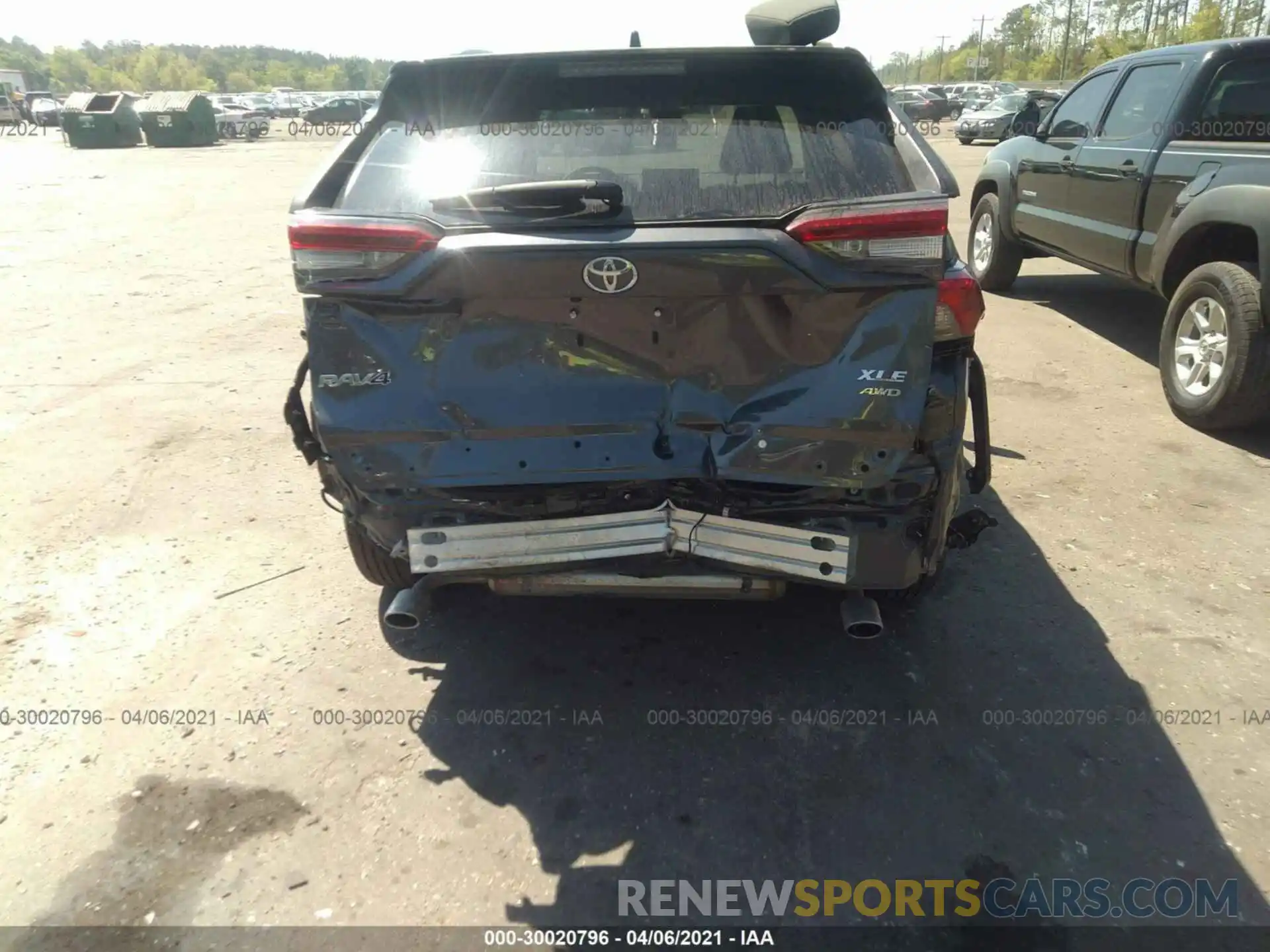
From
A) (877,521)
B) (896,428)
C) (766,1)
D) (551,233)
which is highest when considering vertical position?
(766,1)

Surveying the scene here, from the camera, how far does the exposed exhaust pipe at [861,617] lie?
271cm

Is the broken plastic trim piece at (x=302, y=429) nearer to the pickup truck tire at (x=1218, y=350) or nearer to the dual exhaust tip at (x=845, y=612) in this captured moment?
the dual exhaust tip at (x=845, y=612)

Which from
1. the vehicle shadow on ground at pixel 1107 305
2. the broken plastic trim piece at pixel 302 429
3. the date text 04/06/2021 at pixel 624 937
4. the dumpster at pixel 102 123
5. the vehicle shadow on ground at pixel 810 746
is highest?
the dumpster at pixel 102 123

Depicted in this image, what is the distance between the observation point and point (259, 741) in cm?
286

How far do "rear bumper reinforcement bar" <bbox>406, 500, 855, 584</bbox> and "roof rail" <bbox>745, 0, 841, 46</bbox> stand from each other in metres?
1.93

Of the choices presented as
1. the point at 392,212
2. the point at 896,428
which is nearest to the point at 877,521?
the point at 896,428

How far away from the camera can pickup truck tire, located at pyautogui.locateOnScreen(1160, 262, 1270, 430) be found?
473 centimetres

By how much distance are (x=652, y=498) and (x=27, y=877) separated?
194 cm

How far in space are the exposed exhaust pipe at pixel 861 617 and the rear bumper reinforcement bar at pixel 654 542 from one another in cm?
25

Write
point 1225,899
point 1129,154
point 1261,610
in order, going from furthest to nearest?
point 1129,154 < point 1261,610 < point 1225,899

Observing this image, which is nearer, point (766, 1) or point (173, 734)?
point (173, 734)

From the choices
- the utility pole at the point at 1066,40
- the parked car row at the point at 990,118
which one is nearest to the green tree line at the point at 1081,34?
the utility pole at the point at 1066,40

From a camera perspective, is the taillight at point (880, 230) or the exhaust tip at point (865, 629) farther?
the exhaust tip at point (865, 629)

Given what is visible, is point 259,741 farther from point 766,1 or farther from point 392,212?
point 766,1
